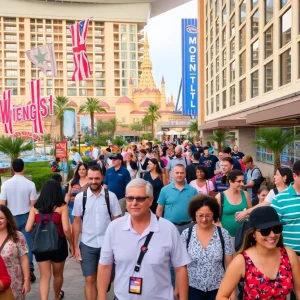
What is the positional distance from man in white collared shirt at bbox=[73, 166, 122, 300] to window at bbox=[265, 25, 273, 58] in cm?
1648

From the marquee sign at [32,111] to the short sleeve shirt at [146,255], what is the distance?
20147mm

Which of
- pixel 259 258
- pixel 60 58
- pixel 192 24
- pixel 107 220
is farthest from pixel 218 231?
pixel 60 58

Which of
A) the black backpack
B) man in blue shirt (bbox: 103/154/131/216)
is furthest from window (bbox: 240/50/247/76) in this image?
the black backpack

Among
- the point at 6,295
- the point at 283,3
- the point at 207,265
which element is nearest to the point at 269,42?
the point at 283,3

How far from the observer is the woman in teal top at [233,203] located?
464 centimetres

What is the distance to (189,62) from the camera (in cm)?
4272

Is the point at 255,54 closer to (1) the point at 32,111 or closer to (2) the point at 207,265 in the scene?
(1) the point at 32,111

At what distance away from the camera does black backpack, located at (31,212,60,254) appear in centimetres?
450

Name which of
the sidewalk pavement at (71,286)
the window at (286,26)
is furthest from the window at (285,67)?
the sidewalk pavement at (71,286)

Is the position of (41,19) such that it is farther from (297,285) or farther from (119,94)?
(297,285)

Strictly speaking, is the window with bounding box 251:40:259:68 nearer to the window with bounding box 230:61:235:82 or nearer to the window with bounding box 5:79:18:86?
the window with bounding box 230:61:235:82

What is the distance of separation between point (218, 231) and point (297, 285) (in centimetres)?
110

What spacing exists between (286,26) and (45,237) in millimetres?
15478

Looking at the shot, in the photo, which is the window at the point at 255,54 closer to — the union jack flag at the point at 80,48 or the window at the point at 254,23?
the window at the point at 254,23
